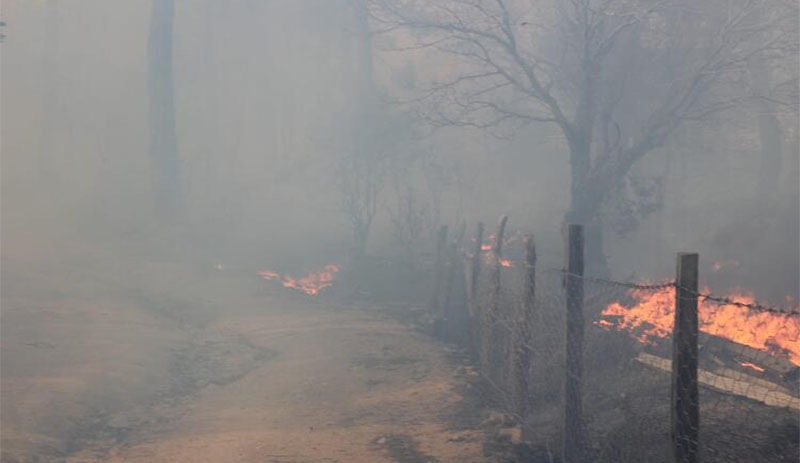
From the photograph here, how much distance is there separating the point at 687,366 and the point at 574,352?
213 centimetres

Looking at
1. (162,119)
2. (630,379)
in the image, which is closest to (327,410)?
(630,379)

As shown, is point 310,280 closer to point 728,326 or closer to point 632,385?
point 728,326

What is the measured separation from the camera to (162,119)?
2870 cm

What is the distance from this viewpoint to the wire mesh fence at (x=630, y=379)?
628 centimetres

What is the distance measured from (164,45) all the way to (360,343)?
753 inches

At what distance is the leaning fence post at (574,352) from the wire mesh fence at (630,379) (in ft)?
0.06

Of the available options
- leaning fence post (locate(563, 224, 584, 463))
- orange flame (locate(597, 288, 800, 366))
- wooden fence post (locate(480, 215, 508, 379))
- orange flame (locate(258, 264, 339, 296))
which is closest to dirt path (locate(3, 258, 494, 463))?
wooden fence post (locate(480, 215, 508, 379))

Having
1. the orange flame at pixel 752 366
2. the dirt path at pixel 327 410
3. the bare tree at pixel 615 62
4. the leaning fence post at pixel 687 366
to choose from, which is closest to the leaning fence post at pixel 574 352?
the dirt path at pixel 327 410

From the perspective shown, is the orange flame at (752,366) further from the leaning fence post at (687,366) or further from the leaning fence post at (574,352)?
the leaning fence post at (687,366)

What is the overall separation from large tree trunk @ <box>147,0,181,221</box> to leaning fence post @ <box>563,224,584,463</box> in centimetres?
2327

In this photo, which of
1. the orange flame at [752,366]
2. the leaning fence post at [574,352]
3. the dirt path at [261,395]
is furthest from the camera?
the orange flame at [752,366]

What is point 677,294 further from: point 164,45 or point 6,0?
point 6,0

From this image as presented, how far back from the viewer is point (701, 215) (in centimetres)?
3061

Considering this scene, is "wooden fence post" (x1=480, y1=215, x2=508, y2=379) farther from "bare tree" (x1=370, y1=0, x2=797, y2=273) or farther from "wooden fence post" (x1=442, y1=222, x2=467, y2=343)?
"bare tree" (x1=370, y1=0, x2=797, y2=273)
